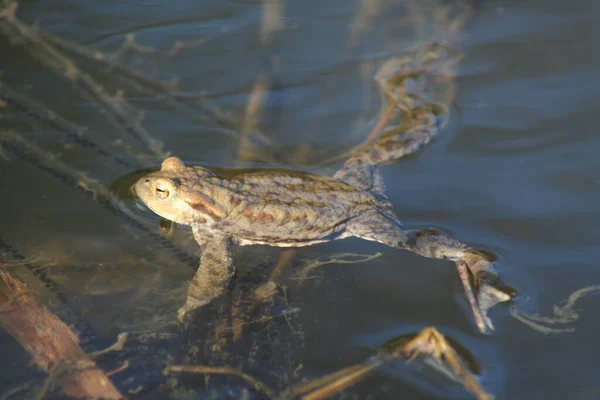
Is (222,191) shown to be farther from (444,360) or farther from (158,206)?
(444,360)

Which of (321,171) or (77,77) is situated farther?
(77,77)

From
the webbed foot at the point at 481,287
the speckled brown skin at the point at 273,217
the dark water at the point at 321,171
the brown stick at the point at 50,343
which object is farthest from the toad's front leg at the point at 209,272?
the webbed foot at the point at 481,287

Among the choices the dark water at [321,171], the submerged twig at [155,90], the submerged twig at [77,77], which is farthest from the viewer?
the submerged twig at [155,90]

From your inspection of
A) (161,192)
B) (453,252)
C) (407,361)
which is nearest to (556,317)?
(453,252)

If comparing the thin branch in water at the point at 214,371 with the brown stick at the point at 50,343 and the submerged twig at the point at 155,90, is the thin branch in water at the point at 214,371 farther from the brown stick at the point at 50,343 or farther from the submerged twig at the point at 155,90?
the submerged twig at the point at 155,90

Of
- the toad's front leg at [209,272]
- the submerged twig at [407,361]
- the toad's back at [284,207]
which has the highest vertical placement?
the toad's back at [284,207]

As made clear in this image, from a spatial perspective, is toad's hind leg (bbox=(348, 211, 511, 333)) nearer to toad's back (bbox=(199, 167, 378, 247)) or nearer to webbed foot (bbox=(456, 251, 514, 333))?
webbed foot (bbox=(456, 251, 514, 333))

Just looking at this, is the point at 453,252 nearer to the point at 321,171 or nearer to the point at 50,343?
the point at 321,171
